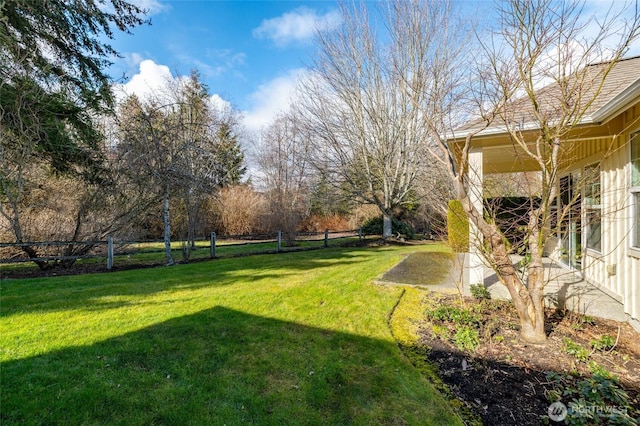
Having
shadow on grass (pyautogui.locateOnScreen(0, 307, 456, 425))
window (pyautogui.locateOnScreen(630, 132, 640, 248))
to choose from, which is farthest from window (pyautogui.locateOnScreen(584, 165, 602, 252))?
shadow on grass (pyautogui.locateOnScreen(0, 307, 456, 425))

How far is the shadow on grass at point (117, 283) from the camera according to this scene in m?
4.46

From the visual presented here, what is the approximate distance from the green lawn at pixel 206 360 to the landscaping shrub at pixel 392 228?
12.7m

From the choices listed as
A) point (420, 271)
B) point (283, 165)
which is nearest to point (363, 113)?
point (420, 271)

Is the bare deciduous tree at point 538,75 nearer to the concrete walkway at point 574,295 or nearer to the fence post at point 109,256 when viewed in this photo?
the concrete walkway at point 574,295

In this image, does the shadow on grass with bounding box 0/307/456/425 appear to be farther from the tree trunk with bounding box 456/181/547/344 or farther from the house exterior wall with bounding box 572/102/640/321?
the house exterior wall with bounding box 572/102/640/321

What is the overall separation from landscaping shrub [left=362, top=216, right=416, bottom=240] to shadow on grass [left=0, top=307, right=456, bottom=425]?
1468 centimetres

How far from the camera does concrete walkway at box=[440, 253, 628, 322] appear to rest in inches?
157

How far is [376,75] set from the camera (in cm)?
1370

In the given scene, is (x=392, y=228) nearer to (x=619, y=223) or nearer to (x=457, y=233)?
(x=457, y=233)

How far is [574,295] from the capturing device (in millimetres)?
4387

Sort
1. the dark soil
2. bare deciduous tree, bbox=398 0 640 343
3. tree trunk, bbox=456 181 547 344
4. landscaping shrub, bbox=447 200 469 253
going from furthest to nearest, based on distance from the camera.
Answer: landscaping shrub, bbox=447 200 469 253 < tree trunk, bbox=456 181 547 344 < bare deciduous tree, bbox=398 0 640 343 < the dark soil

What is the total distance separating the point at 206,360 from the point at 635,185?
5.55m

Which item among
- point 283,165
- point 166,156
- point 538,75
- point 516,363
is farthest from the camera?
A: point 283,165

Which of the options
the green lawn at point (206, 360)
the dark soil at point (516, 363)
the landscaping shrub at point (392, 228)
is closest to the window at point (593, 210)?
the dark soil at point (516, 363)
